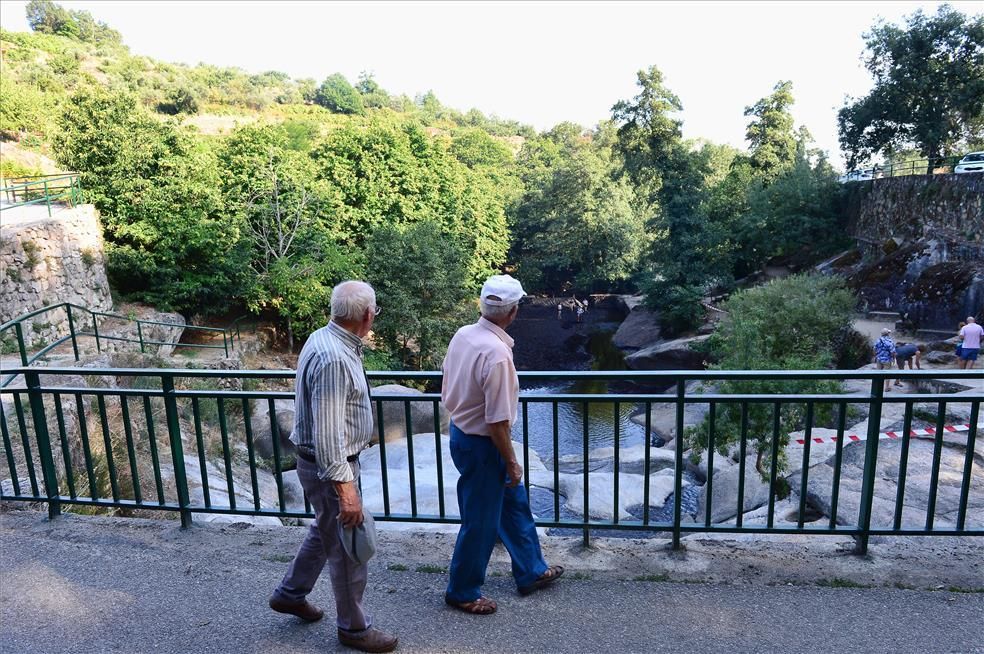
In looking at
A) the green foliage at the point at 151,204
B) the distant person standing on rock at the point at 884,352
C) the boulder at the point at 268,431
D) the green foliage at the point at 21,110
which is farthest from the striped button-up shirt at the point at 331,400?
the green foliage at the point at 21,110

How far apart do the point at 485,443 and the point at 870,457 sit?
88.7 inches

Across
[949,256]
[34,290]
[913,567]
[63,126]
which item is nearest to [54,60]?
[63,126]

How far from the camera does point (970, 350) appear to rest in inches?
580

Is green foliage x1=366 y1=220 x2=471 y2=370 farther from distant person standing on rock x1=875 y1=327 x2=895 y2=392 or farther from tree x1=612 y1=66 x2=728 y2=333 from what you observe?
distant person standing on rock x1=875 y1=327 x2=895 y2=392

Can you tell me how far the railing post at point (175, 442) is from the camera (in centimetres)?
397

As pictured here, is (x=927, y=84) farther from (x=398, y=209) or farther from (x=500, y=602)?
(x=500, y=602)

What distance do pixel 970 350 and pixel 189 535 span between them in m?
16.7

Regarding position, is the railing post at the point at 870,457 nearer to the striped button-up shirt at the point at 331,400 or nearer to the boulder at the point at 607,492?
the striped button-up shirt at the point at 331,400

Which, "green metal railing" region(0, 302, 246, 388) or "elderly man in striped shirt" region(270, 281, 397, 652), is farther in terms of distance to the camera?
"green metal railing" region(0, 302, 246, 388)

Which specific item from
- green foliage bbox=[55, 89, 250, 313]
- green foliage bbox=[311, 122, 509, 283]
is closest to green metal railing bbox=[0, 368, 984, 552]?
green foliage bbox=[55, 89, 250, 313]

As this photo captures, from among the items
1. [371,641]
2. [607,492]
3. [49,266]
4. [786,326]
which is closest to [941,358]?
[786,326]

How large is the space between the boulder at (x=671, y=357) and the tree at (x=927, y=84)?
51.4ft

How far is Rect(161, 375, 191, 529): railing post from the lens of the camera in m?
3.97

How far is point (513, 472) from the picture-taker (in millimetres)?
3070
